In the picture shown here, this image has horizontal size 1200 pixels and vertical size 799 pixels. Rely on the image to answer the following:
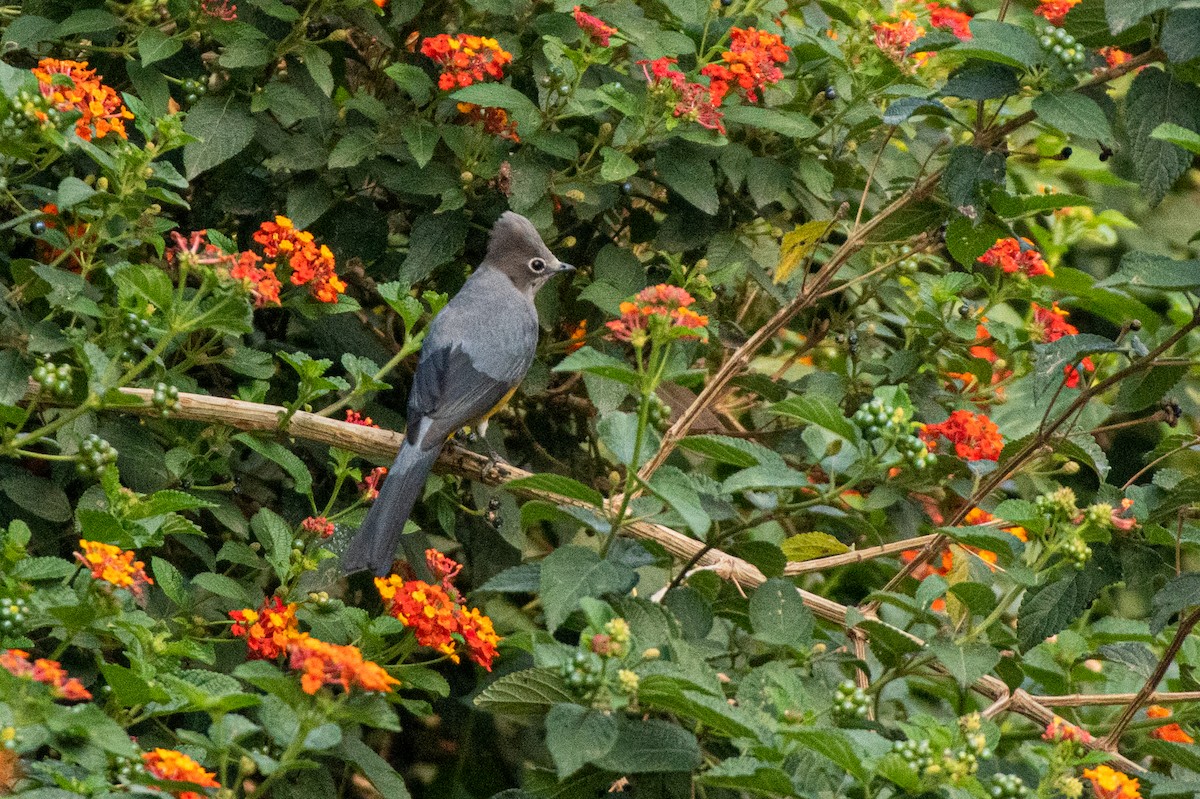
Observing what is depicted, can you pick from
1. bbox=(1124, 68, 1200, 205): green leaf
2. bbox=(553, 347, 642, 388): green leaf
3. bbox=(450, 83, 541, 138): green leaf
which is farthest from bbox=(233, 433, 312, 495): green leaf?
bbox=(1124, 68, 1200, 205): green leaf

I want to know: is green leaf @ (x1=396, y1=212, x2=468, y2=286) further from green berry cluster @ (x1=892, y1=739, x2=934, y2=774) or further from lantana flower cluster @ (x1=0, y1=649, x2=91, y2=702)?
green berry cluster @ (x1=892, y1=739, x2=934, y2=774)

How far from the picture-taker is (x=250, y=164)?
154 inches

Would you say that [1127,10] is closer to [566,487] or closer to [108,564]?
[566,487]

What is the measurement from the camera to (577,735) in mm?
2291

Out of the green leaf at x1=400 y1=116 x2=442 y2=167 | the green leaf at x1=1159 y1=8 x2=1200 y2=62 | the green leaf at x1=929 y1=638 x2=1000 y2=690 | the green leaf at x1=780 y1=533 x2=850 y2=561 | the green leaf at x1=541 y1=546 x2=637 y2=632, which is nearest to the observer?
the green leaf at x1=541 y1=546 x2=637 y2=632

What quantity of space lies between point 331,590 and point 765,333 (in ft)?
4.62

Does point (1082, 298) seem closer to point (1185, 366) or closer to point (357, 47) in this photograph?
point (1185, 366)

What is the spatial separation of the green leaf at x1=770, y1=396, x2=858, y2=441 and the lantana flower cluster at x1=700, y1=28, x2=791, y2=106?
1.16 meters

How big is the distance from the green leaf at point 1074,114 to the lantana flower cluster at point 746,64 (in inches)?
30.3

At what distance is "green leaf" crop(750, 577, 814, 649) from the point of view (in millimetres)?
2732

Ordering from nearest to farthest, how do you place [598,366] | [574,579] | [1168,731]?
[598,366] → [574,579] → [1168,731]

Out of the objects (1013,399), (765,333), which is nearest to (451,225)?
(765,333)

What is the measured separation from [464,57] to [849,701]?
1.88m

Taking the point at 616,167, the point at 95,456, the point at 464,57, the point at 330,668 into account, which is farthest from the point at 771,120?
the point at 330,668
